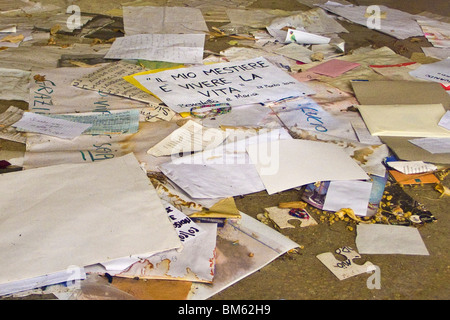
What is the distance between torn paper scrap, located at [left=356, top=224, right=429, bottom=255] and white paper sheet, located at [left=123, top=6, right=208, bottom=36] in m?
1.64

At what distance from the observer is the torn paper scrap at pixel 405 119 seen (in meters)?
1.69

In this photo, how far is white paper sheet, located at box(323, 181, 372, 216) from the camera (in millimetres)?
1379

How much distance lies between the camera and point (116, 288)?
108 cm

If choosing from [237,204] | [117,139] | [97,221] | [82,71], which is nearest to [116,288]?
[97,221]

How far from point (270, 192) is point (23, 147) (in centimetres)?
80

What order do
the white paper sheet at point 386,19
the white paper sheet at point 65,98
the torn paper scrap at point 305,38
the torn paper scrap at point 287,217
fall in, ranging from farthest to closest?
1. the white paper sheet at point 386,19
2. the torn paper scrap at point 305,38
3. the white paper sheet at point 65,98
4. the torn paper scrap at point 287,217

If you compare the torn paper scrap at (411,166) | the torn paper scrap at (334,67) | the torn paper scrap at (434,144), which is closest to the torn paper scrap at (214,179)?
the torn paper scrap at (411,166)

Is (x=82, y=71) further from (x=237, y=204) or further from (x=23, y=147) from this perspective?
(x=237, y=204)

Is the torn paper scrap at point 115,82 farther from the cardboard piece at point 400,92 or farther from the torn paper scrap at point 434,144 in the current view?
the torn paper scrap at point 434,144

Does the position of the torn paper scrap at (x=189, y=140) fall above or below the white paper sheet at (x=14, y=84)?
above

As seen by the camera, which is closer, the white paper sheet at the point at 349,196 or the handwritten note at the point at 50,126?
the white paper sheet at the point at 349,196

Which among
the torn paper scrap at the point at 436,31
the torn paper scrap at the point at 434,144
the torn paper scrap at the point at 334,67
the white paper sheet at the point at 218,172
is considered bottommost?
the white paper sheet at the point at 218,172

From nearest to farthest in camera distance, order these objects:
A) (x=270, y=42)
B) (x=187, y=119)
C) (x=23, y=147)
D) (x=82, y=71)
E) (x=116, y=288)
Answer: (x=116, y=288) < (x=23, y=147) < (x=187, y=119) < (x=82, y=71) < (x=270, y=42)

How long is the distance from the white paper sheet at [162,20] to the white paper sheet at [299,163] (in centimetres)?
125
